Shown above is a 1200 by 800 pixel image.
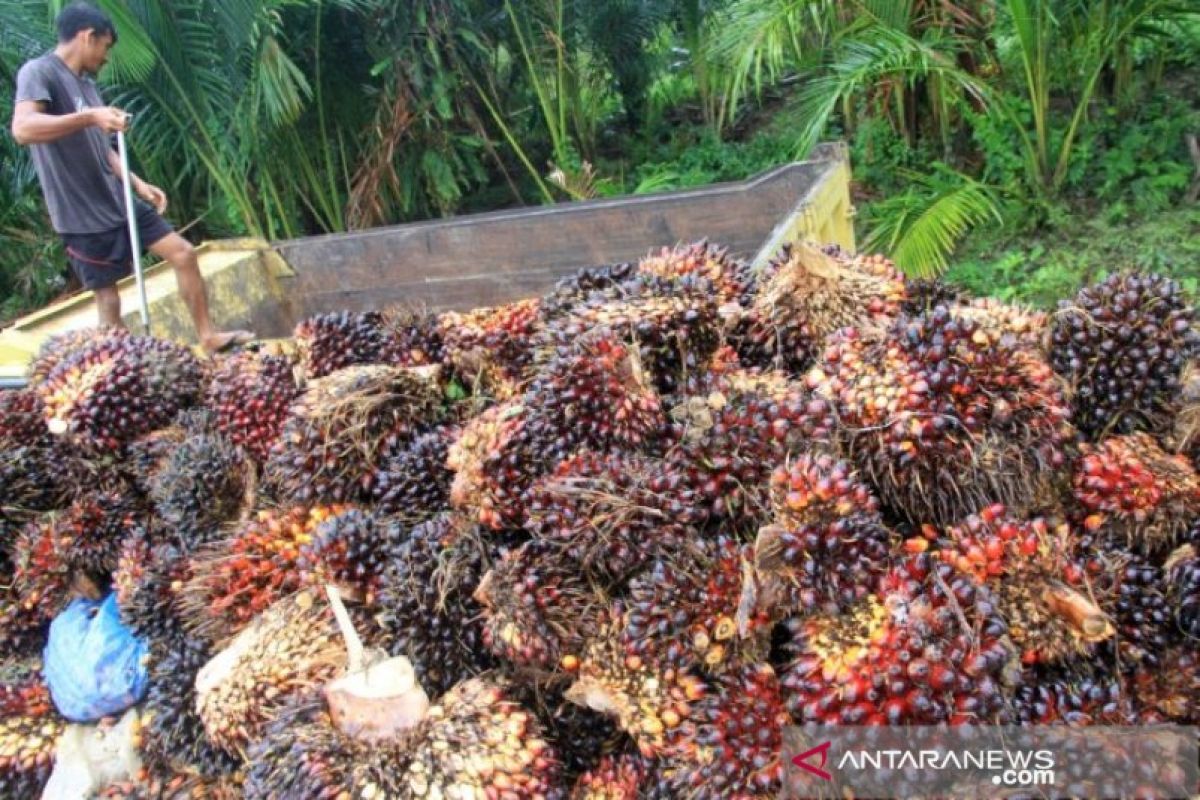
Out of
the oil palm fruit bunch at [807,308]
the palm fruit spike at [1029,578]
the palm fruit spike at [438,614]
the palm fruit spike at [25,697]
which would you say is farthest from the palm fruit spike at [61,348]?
the palm fruit spike at [1029,578]

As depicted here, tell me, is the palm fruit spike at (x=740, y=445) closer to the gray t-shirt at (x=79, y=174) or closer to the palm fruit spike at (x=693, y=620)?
the palm fruit spike at (x=693, y=620)

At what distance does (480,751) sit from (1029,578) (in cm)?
81

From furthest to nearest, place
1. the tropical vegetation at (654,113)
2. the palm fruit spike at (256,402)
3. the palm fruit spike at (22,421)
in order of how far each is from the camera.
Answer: the tropical vegetation at (654,113)
the palm fruit spike at (22,421)
the palm fruit spike at (256,402)

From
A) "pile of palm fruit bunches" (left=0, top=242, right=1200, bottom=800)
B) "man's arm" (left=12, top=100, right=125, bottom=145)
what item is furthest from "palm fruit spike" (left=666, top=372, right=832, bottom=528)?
"man's arm" (left=12, top=100, right=125, bottom=145)

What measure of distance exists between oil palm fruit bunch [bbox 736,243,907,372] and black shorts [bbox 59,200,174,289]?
333 centimetres

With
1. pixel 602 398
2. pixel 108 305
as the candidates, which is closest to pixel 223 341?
pixel 108 305

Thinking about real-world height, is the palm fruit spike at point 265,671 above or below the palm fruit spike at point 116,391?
below

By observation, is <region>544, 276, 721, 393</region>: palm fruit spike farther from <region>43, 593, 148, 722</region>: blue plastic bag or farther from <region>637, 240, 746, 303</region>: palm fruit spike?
<region>43, 593, 148, 722</region>: blue plastic bag

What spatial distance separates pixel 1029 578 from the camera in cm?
124

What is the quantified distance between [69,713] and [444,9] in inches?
218

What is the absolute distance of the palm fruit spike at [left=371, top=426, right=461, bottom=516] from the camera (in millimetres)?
1725

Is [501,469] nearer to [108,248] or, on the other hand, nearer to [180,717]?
[180,717]

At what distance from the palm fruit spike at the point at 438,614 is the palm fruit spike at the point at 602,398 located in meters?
0.26

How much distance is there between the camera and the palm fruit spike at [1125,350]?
145 centimetres
